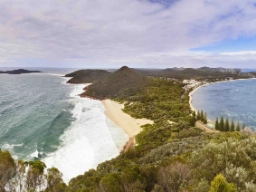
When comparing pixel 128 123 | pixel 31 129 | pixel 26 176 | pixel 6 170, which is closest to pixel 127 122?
pixel 128 123

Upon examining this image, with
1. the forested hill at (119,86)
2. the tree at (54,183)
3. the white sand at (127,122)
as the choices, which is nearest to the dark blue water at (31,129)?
the white sand at (127,122)

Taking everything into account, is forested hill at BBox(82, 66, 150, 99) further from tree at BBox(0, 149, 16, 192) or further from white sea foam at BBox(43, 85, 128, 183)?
tree at BBox(0, 149, 16, 192)

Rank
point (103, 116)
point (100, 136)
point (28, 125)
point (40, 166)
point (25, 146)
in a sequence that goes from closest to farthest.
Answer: point (40, 166) < point (25, 146) < point (100, 136) < point (28, 125) < point (103, 116)

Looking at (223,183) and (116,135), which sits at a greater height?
(223,183)

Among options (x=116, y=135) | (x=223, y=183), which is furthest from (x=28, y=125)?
(x=223, y=183)

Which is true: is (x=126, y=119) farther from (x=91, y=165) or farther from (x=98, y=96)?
(x=98, y=96)

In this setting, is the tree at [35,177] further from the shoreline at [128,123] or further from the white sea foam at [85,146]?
the shoreline at [128,123]
